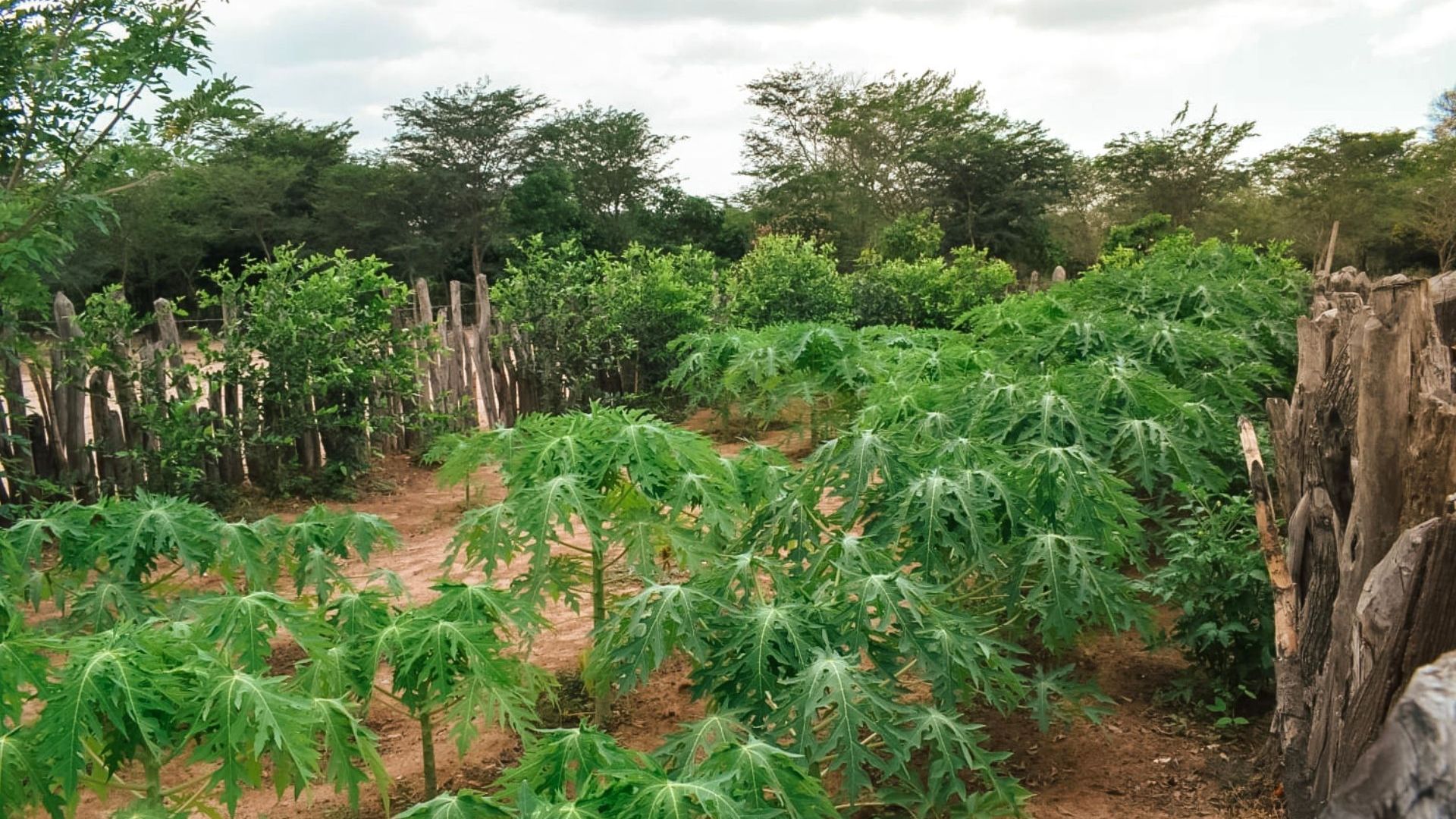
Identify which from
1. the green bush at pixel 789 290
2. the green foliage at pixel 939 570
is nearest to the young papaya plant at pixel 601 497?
the green foliage at pixel 939 570

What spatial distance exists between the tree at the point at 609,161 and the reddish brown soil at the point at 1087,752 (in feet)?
93.6

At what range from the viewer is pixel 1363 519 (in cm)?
248

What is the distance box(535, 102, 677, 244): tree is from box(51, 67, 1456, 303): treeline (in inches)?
2.7

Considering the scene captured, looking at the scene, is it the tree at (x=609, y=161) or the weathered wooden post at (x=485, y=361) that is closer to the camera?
the weathered wooden post at (x=485, y=361)

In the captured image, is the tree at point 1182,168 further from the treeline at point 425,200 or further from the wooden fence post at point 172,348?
the wooden fence post at point 172,348

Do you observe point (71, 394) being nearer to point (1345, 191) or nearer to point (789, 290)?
point (789, 290)

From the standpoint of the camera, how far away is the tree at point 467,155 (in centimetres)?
2994

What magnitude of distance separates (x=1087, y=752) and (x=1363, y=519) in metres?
1.38

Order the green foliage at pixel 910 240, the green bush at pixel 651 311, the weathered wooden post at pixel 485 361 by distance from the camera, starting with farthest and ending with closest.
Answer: the green foliage at pixel 910 240 → the green bush at pixel 651 311 → the weathered wooden post at pixel 485 361

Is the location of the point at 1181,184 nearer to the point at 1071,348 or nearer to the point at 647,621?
the point at 1071,348

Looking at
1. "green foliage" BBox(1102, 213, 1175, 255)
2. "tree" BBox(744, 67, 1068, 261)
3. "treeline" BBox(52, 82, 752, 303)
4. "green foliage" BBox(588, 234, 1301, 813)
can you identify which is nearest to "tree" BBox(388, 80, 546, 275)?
"treeline" BBox(52, 82, 752, 303)

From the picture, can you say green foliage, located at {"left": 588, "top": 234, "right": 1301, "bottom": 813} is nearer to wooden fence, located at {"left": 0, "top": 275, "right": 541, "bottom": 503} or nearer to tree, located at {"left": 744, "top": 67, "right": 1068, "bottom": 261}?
wooden fence, located at {"left": 0, "top": 275, "right": 541, "bottom": 503}

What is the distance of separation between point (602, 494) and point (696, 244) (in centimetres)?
2929

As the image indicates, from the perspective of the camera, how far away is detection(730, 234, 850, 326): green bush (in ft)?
40.5
